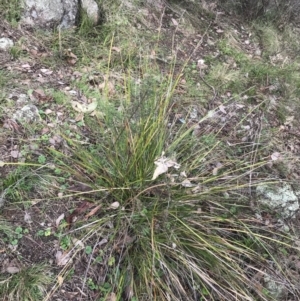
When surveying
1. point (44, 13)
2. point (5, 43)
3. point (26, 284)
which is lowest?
point (26, 284)

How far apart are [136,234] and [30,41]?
2407 millimetres

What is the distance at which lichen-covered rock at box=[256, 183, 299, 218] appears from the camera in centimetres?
336

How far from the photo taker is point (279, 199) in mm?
3398

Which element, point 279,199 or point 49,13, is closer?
point 279,199

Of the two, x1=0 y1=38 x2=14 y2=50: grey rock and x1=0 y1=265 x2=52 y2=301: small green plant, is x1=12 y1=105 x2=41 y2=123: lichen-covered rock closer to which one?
x1=0 y1=38 x2=14 y2=50: grey rock

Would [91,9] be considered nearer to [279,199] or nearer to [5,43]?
[5,43]

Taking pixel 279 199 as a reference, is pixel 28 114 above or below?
above

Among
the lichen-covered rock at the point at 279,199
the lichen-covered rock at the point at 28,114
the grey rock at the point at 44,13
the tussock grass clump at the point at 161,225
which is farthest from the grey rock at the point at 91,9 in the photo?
the lichen-covered rock at the point at 279,199

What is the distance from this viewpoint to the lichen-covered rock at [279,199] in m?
3.36

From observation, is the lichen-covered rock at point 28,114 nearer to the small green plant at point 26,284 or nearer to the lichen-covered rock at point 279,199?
the small green plant at point 26,284

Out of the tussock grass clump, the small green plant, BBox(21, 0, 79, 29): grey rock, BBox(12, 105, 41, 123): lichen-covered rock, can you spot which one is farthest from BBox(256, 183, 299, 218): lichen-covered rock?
BBox(21, 0, 79, 29): grey rock

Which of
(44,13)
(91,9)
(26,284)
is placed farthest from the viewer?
(91,9)

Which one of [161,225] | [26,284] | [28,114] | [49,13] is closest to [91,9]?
[49,13]

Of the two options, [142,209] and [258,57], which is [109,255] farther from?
[258,57]
